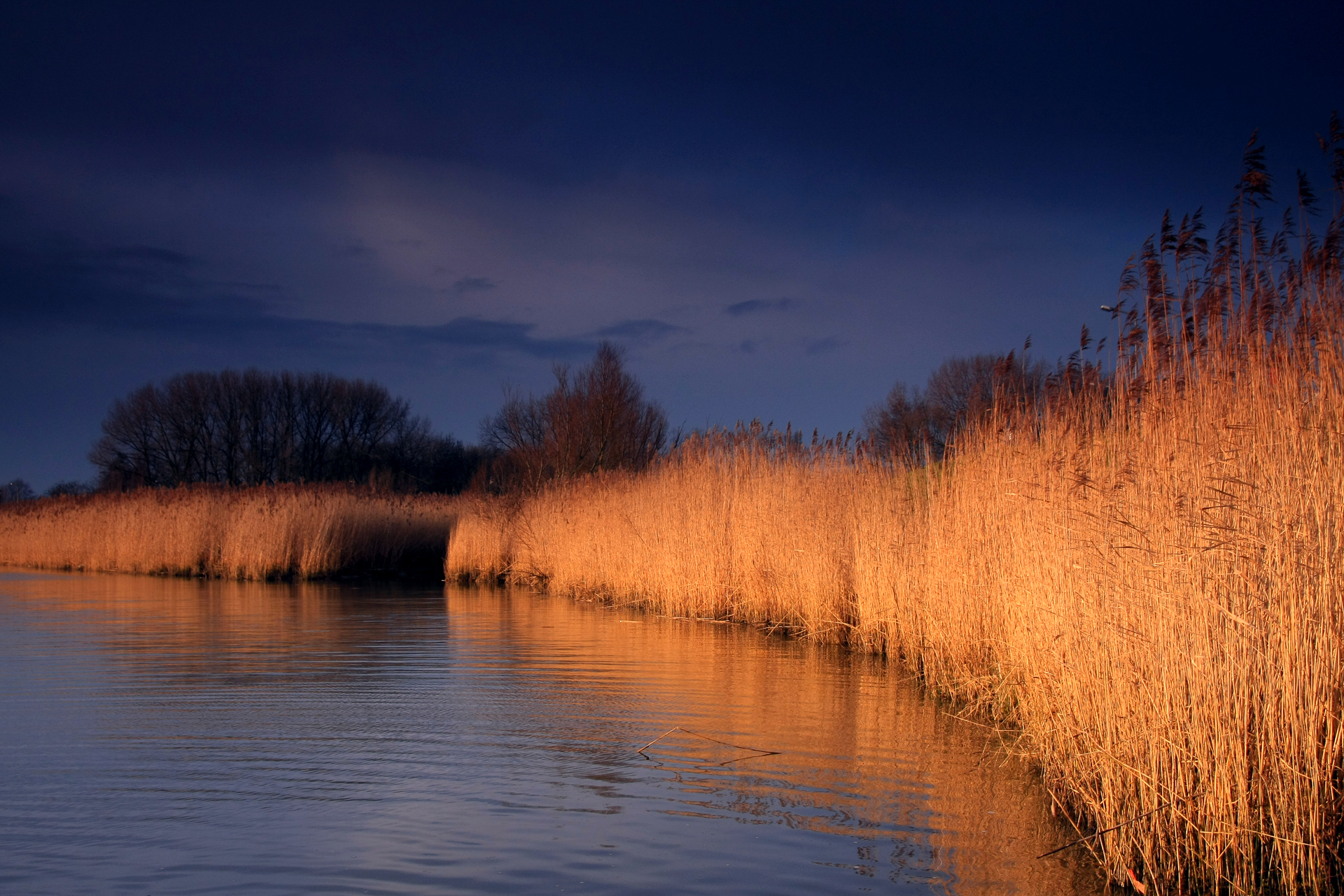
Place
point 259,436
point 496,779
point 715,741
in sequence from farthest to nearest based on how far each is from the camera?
1. point 259,436
2. point 715,741
3. point 496,779

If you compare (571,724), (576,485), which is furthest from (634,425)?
(571,724)

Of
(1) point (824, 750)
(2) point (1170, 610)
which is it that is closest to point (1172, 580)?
(2) point (1170, 610)

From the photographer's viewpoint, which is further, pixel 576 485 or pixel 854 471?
pixel 576 485

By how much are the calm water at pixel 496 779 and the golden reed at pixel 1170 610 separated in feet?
1.35

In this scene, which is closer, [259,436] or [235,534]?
[235,534]

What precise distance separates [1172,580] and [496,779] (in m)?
3.21

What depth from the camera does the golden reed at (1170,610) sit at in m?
3.04

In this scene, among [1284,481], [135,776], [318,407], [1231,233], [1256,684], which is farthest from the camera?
[318,407]

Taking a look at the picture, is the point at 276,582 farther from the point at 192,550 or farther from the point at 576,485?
the point at 576,485

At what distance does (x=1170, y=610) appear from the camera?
11.3ft

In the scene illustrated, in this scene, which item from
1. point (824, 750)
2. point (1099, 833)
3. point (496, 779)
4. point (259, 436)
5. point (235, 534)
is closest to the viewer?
point (1099, 833)

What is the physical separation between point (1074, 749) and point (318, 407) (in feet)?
164

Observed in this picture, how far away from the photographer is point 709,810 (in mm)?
3996

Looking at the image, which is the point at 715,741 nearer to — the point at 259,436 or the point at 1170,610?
the point at 1170,610
